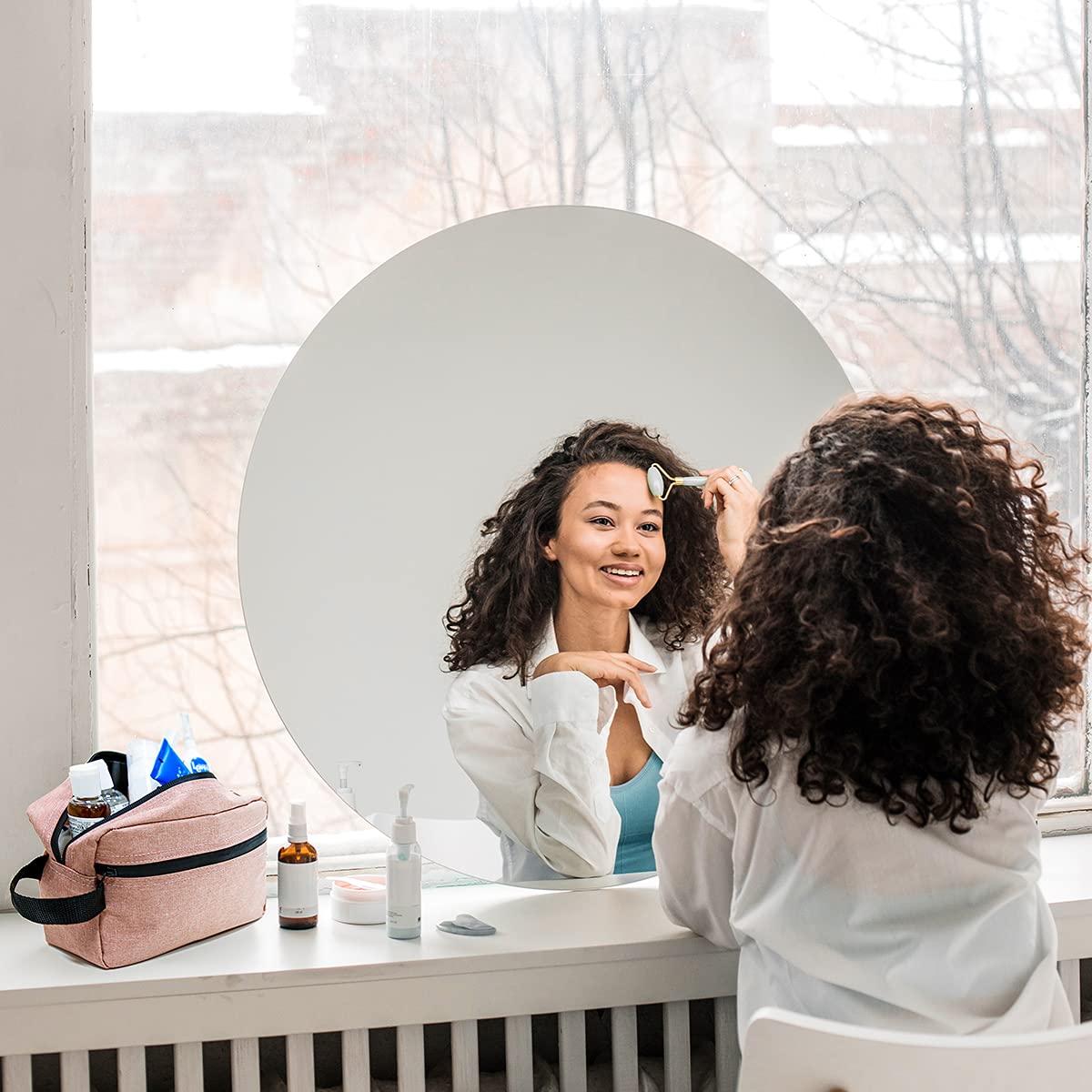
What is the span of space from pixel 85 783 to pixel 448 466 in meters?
0.49

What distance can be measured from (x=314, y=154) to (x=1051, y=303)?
104 cm

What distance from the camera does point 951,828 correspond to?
100 centimetres

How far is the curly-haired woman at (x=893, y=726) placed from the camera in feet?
3.17

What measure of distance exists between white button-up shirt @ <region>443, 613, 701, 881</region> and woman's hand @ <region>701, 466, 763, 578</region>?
0.41 ft

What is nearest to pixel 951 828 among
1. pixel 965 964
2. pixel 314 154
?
pixel 965 964

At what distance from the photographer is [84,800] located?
1170mm

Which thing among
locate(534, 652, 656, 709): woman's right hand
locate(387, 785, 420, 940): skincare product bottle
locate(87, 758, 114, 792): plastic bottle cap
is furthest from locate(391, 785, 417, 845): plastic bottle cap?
locate(87, 758, 114, 792): plastic bottle cap

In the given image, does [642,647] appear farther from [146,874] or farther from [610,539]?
[146,874]

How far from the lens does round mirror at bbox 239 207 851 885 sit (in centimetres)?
124

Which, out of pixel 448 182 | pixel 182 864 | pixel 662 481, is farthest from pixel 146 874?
pixel 448 182

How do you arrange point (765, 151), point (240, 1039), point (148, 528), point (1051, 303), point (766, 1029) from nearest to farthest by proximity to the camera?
point (766, 1029) → point (240, 1039) → point (148, 528) → point (765, 151) → point (1051, 303)

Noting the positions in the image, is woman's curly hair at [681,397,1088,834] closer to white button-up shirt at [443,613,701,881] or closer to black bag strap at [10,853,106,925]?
white button-up shirt at [443,613,701,881]

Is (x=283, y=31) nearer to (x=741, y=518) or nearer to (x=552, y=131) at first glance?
(x=552, y=131)

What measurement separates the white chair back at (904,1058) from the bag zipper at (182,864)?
0.59 m
